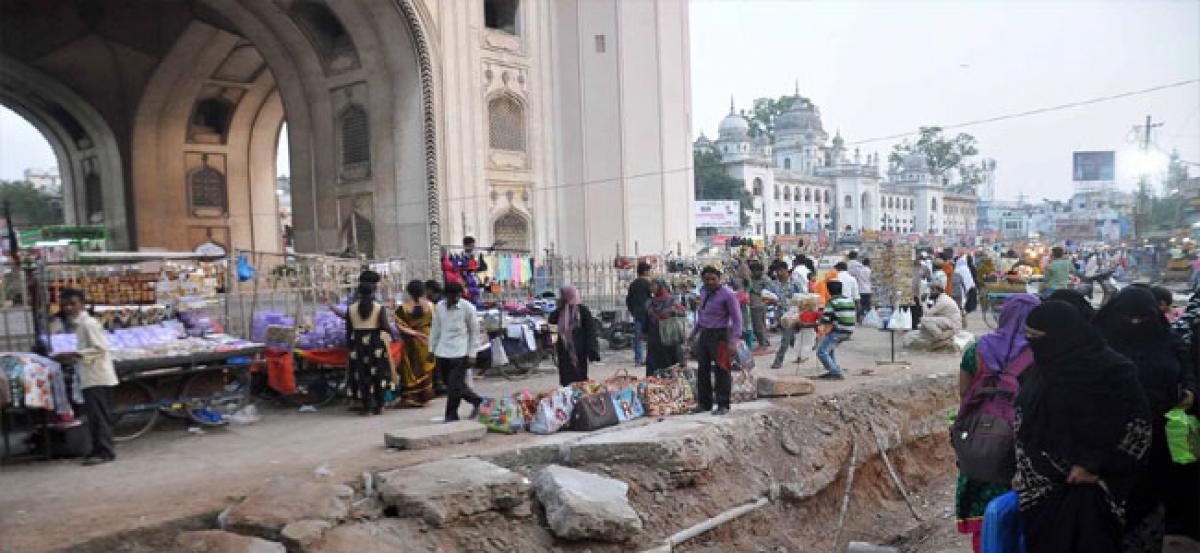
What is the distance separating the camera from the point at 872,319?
1567 centimetres

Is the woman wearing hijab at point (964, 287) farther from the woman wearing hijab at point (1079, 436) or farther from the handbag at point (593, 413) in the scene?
the woman wearing hijab at point (1079, 436)

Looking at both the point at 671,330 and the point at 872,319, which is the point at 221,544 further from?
the point at 872,319

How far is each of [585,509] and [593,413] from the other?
1709 millimetres

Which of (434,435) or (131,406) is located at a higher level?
(131,406)

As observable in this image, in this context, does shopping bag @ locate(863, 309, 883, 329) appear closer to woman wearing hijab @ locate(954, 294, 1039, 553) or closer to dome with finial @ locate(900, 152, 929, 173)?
woman wearing hijab @ locate(954, 294, 1039, 553)

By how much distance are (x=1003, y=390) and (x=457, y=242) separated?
14970 mm

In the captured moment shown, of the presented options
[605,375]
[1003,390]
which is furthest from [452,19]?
[1003,390]

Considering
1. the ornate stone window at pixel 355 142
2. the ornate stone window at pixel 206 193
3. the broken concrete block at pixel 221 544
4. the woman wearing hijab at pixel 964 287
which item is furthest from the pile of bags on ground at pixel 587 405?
the ornate stone window at pixel 206 193

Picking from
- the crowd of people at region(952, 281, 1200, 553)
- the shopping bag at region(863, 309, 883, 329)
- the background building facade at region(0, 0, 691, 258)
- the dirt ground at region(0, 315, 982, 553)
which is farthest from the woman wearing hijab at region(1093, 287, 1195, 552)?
the background building facade at region(0, 0, 691, 258)

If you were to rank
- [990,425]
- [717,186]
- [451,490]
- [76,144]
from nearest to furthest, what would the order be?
[990,425], [451,490], [76,144], [717,186]

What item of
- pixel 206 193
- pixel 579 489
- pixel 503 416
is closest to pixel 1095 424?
pixel 579 489

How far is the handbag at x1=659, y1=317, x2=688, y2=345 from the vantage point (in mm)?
8609

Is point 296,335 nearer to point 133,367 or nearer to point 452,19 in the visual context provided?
point 133,367

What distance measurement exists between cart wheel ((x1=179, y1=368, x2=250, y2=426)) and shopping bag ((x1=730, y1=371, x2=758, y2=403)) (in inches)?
190
